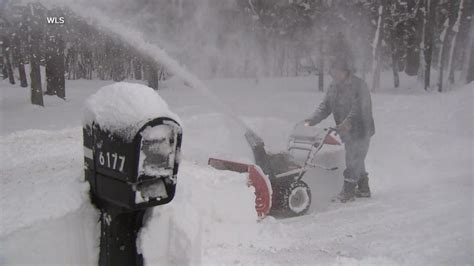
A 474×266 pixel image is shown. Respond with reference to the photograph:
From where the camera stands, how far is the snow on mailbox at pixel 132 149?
2.04 meters

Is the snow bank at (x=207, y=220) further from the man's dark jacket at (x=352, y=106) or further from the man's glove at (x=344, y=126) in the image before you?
the man's dark jacket at (x=352, y=106)

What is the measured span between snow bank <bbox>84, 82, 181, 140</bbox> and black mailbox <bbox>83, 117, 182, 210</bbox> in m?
0.02

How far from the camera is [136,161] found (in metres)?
2.02

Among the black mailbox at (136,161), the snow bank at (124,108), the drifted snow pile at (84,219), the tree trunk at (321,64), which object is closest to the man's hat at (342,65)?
the drifted snow pile at (84,219)

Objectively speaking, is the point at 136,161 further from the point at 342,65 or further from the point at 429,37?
the point at 429,37

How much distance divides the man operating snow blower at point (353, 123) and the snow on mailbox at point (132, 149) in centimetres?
474

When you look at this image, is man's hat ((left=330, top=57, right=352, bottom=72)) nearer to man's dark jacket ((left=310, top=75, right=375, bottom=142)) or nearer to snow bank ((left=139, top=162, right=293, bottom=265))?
man's dark jacket ((left=310, top=75, right=375, bottom=142))

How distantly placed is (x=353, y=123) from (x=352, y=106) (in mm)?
246

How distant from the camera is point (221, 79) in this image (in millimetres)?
24703

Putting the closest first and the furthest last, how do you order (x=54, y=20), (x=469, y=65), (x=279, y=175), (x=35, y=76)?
(x=279, y=175)
(x=54, y=20)
(x=35, y=76)
(x=469, y=65)

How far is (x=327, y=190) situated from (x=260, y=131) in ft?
10.0

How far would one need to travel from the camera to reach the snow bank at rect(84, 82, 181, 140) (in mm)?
2084

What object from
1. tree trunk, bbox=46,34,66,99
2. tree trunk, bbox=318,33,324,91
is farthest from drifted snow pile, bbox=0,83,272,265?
tree trunk, bbox=318,33,324,91

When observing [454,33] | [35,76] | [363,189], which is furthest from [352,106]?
[454,33]
